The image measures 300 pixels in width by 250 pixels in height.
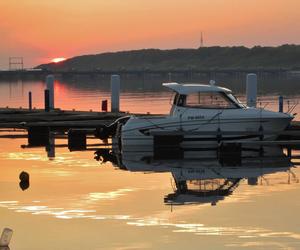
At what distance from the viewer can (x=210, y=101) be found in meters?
Result: 23.2

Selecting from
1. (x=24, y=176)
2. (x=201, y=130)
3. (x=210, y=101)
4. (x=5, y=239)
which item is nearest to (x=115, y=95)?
(x=210, y=101)

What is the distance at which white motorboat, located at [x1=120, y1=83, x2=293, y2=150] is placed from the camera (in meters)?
22.7

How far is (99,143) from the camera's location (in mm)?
26938

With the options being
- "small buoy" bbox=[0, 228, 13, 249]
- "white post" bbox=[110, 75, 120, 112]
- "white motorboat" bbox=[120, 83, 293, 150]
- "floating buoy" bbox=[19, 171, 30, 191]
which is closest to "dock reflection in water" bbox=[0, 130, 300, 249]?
"floating buoy" bbox=[19, 171, 30, 191]

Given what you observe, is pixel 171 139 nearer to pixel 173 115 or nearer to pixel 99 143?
pixel 173 115

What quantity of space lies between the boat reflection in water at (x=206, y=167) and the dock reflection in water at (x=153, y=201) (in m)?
0.02

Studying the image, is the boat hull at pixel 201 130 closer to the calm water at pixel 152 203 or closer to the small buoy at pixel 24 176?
the calm water at pixel 152 203

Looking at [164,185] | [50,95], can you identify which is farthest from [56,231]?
[50,95]

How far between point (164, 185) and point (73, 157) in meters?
6.33

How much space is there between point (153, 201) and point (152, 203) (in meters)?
0.21

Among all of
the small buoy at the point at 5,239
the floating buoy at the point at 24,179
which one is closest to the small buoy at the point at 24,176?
the floating buoy at the point at 24,179

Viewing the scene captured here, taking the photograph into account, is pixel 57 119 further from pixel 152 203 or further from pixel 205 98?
pixel 152 203

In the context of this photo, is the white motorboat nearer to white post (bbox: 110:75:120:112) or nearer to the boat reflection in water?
the boat reflection in water

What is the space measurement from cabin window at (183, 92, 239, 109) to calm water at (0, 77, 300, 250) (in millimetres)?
1762
